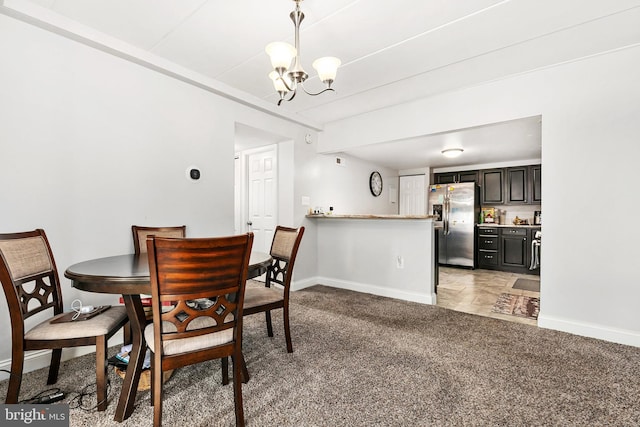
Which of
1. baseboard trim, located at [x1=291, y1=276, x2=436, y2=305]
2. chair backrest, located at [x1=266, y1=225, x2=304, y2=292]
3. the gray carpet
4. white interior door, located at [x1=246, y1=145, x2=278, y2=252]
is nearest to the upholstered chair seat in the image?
the gray carpet

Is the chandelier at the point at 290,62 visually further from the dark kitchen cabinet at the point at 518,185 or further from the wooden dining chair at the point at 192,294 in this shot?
the dark kitchen cabinet at the point at 518,185

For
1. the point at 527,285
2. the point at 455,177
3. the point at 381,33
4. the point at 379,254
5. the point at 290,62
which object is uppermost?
the point at 381,33

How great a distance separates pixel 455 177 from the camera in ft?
21.0

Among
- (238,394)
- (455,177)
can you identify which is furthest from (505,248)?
(238,394)

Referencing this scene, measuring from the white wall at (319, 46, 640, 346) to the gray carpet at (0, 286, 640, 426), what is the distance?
28 cm

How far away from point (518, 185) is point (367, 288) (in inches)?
151

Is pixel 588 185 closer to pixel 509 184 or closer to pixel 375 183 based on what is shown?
pixel 509 184

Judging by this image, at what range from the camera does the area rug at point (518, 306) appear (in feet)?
10.5

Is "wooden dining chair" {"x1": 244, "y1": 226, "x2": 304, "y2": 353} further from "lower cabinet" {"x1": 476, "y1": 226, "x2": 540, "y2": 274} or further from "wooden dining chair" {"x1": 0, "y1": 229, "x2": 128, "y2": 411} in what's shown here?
"lower cabinet" {"x1": 476, "y1": 226, "x2": 540, "y2": 274}

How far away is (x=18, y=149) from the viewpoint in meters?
2.00

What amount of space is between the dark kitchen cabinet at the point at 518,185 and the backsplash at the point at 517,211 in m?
0.31

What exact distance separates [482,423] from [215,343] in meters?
1.39

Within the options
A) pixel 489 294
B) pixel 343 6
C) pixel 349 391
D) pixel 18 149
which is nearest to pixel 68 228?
pixel 18 149

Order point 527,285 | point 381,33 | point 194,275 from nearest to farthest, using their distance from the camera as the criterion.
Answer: point 194,275, point 381,33, point 527,285
